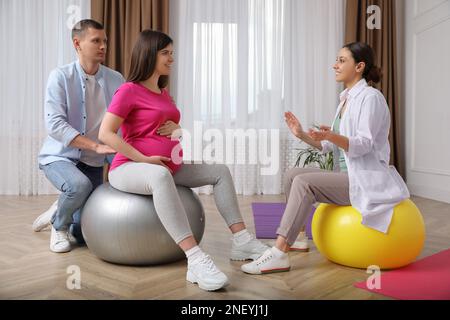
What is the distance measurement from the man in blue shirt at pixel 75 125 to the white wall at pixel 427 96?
132 inches

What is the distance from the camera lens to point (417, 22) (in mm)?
4715

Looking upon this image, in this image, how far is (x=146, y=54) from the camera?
2.02m

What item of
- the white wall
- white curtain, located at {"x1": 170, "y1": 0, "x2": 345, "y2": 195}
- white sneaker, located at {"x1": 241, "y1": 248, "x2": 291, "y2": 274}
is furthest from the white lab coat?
white curtain, located at {"x1": 170, "y1": 0, "x2": 345, "y2": 195}

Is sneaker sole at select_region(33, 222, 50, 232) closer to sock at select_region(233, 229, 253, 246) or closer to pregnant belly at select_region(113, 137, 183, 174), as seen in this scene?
pregnant belly at select_region(113, 137, 183, 174)

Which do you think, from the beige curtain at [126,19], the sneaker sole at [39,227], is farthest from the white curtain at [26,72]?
the sneaker sole at [39,227]

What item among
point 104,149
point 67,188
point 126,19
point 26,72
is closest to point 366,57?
point 104,149

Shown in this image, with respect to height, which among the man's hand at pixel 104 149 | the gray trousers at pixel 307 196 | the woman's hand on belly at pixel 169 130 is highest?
the woman's hand on belly at pixel 169 130

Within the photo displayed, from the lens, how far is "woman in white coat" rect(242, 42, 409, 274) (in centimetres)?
187

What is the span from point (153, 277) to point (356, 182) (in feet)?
3.34

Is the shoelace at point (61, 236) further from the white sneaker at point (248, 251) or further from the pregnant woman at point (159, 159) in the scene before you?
the white sneaker at point (248, 251)

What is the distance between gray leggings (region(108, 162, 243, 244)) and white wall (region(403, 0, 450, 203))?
2988 millimetres

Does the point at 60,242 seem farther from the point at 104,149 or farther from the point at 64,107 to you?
the point at 64,107

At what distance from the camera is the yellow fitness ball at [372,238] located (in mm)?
1872
